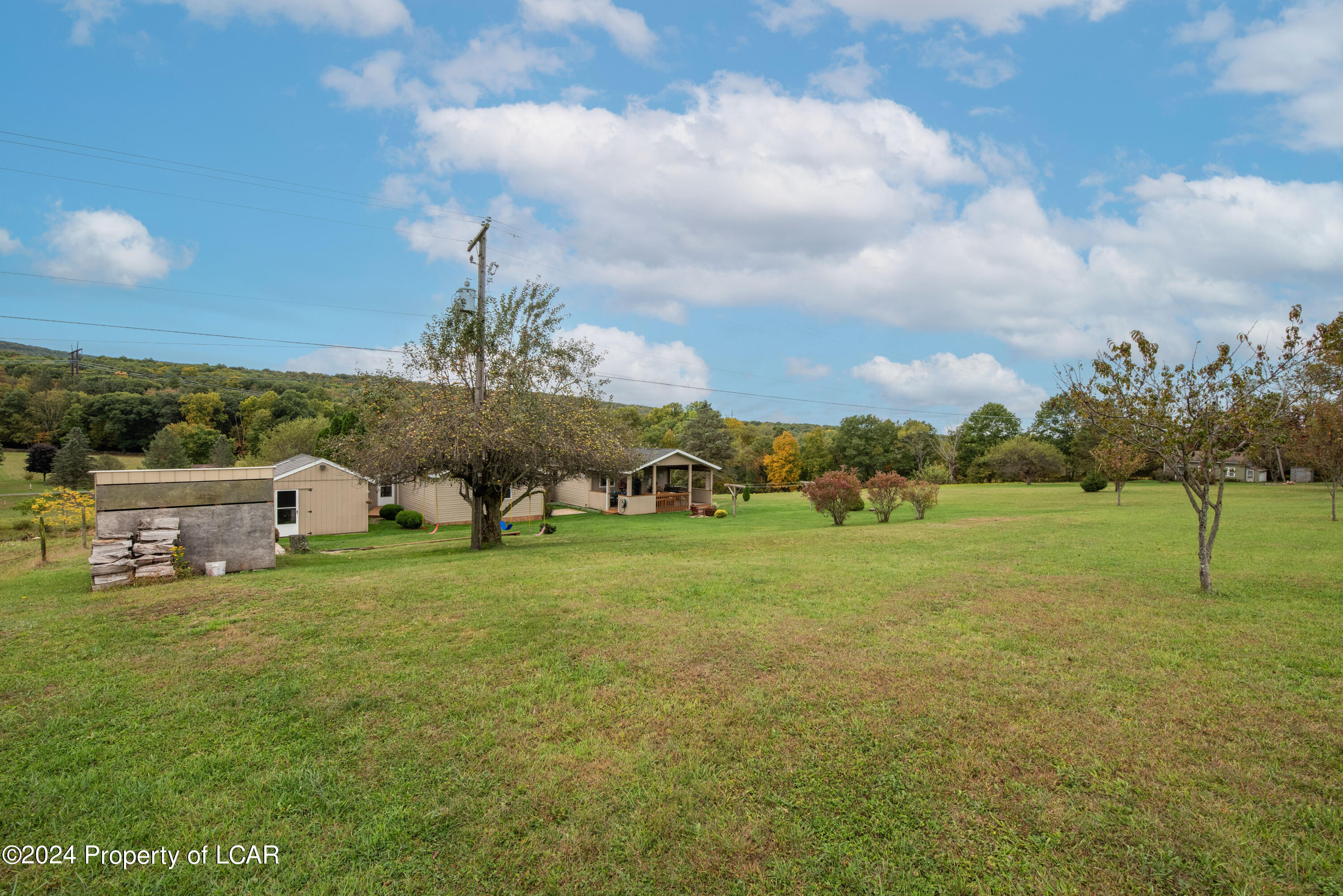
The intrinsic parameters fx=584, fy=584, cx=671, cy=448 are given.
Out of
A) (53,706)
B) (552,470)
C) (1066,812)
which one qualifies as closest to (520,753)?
(1066,812)

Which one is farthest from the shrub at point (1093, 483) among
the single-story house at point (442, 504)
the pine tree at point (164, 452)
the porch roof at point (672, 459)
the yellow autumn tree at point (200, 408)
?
the yellow autumn tree at point (200, 408)

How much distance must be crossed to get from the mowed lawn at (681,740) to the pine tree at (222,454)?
44093 mm

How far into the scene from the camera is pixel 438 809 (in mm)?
3219

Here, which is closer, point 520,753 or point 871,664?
point 520,753

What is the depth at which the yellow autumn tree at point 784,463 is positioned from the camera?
59.2m

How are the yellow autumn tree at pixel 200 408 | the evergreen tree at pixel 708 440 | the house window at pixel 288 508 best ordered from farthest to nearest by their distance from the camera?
1. the evergreen tree at pixel 708 440
2. the yellow autumn tree at pixel 200 408
3. the house window at pixel 288 508

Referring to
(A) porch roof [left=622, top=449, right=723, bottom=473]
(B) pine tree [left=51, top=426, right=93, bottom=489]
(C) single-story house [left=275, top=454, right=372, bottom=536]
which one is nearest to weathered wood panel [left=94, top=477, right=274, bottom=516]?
(C) single-story house [left=275, top=454, right=372, bottom=536]

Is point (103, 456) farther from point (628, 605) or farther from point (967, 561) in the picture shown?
point (967, 561)

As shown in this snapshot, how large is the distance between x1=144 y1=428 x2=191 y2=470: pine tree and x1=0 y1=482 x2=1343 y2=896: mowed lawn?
43.1 meters

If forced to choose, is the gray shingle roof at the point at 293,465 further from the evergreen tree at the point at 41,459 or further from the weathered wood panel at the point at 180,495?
the evergreen tree at the point at 41,459

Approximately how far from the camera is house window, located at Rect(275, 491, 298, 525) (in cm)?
2225

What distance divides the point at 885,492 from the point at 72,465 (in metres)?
48.9

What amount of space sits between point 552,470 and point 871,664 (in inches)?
422

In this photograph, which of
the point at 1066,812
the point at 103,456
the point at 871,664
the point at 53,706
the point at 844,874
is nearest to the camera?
the point at 844,874
